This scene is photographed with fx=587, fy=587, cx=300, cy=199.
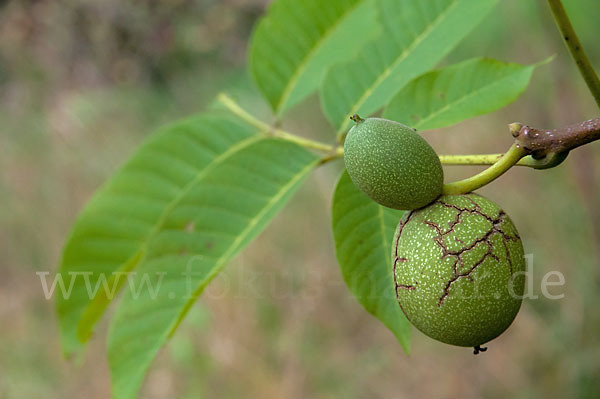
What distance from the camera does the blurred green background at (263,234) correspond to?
3559mm

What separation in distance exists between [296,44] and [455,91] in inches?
22.0

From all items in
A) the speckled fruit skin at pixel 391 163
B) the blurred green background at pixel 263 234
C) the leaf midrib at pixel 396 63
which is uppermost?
the leaf midrib at pixel 396 63

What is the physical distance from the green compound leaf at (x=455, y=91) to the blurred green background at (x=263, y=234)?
1.47m

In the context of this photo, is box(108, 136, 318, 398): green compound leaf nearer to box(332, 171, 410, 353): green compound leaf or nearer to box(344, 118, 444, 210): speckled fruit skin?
box(332, 171, 410, 353): green compound leaf

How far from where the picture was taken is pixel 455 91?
3.72ft

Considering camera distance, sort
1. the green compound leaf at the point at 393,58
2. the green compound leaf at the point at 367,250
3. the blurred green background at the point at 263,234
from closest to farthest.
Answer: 1. the green compound leaf at the point at 367,250
2. the green compound leaf at the point at 393,58
3. the blurred green background at the point at 263,234

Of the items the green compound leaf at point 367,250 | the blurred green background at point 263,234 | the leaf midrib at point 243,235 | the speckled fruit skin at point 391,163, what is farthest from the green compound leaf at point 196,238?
the blurred green background at point 263,234

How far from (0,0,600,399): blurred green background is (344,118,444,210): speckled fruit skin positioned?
5.86ft

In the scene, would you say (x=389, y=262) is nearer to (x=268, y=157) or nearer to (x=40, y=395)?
(x=268, y=157)

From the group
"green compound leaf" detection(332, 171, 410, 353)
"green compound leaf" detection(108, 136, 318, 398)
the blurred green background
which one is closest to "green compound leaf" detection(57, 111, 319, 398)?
"green compound leaf" detection(108, 136, 318, 398)

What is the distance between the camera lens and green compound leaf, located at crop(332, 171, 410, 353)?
1.09 metres

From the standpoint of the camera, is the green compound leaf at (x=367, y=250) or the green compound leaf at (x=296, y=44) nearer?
the green compound leaf at (x=367, y=250)

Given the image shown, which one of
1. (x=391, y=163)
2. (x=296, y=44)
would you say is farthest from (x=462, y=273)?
(x=296, y=44)

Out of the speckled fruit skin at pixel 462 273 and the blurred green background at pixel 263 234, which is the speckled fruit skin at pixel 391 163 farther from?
the blurred green background at pixel 263 234
